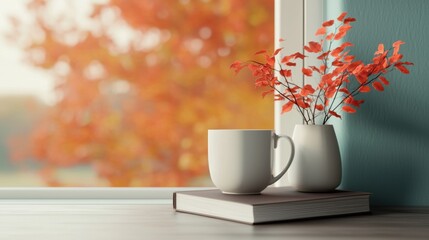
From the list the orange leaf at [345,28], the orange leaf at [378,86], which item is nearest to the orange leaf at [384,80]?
the orange leaf at [378,86]

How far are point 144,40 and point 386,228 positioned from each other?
2231mm

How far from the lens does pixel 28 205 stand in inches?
49.2

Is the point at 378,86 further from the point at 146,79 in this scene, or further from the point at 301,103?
the point at 146,79

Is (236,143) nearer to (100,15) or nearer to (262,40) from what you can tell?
(262,40)

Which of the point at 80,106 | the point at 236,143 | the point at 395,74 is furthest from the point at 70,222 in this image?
the point at 80,106

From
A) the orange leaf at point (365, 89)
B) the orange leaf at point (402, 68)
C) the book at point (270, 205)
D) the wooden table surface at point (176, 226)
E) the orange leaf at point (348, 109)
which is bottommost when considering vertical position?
the wooden table surface at point (176, 226)

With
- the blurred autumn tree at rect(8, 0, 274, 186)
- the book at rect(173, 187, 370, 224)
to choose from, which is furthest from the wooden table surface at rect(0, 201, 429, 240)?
the blurred autumn tree at rect(8, 0, 274, 186)

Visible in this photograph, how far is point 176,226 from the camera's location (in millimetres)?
960

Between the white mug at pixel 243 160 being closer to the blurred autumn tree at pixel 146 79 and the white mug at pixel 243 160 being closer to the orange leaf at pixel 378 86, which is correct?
the orange leaf at pixel 378 86

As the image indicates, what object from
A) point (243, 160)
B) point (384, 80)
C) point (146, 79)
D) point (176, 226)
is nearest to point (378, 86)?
point (384, 80)

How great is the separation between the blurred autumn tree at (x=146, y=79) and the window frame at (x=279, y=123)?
1.47m

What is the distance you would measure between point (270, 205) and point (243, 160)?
13cm

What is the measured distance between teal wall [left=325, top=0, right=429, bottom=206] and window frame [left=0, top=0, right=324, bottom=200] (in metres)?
0.14

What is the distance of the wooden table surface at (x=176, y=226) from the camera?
0.88 metres
